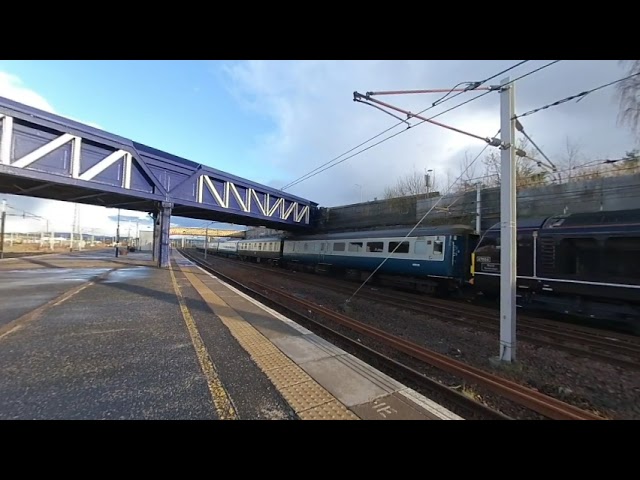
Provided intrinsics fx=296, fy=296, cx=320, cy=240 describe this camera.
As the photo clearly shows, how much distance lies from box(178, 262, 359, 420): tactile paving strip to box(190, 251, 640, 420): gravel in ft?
6.87

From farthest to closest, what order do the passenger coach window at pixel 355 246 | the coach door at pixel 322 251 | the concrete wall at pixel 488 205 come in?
the coach door at pixel 322 251
the passenger coach window at pixel 355 246
the concrete wall at pixel 488 205

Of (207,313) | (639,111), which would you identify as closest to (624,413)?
(207,313)

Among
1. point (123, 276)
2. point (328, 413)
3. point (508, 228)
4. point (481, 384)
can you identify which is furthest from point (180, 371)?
point (123, 276)

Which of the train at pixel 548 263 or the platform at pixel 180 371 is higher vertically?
the train at pixel 548 263

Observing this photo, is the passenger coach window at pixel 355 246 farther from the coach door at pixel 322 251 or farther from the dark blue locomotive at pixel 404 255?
the coach door at pixel 322 251

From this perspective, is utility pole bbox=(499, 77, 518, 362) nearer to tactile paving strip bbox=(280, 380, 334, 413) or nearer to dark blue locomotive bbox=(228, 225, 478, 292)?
tactile paving strip bbox=(280, 380, 334, 413)

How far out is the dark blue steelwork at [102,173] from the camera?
13508 millimetres

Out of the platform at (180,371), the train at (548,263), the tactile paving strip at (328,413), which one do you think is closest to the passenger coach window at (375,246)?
the train at (548,263)

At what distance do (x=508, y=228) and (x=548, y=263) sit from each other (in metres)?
5.28

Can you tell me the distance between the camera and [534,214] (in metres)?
19.4

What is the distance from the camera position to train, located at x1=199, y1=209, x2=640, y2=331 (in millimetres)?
7723

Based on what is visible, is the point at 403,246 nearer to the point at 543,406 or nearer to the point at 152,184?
the point at 543,406

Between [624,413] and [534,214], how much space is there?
61.7ft

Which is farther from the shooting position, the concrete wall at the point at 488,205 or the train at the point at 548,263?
the concrete wall at the point at 488,205
